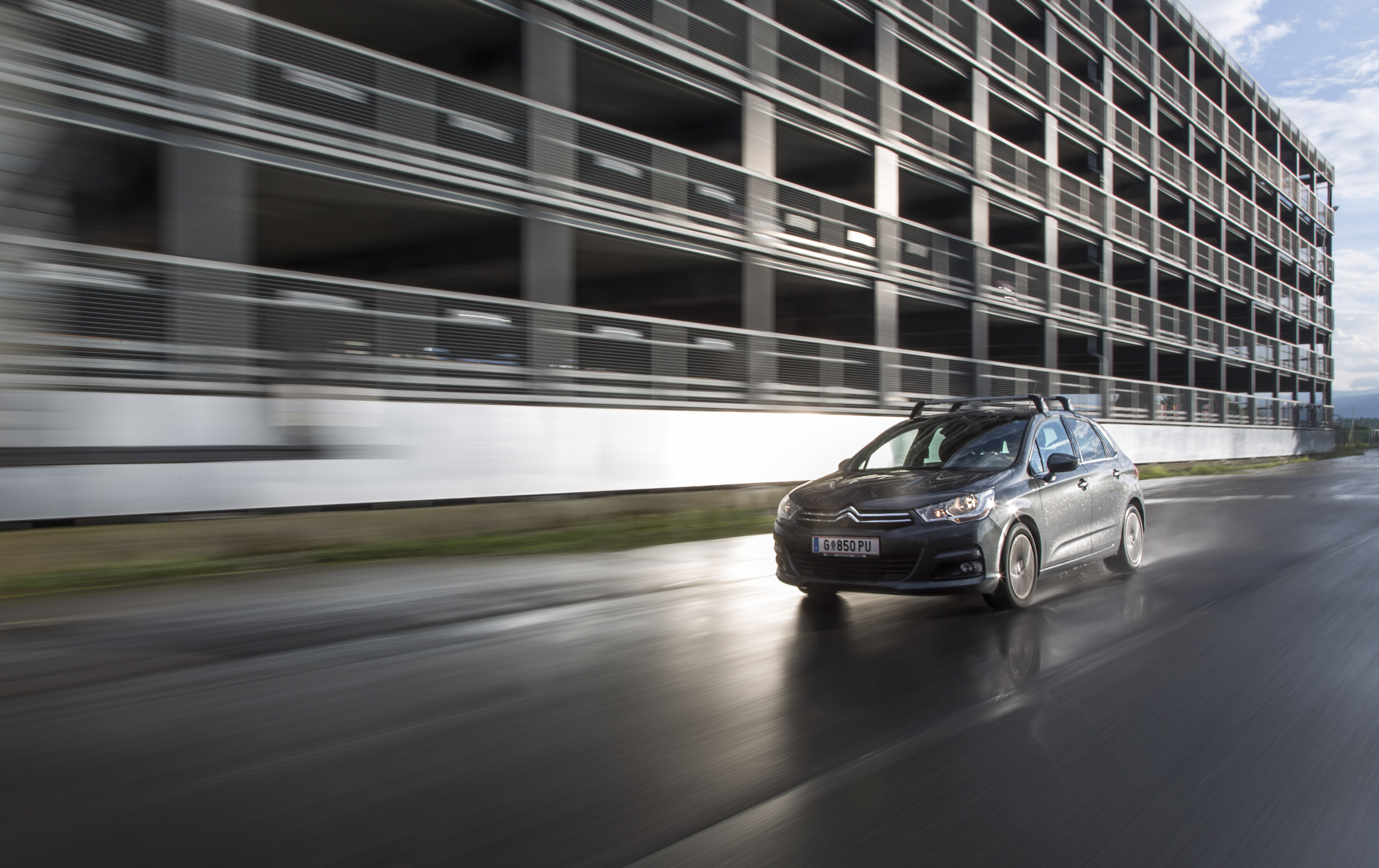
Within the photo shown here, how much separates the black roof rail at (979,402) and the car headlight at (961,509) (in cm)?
160

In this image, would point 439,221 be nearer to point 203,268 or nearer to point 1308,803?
point 203,268

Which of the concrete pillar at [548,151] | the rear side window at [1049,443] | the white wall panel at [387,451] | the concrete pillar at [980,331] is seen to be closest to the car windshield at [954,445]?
the rear side window at [1049,443]

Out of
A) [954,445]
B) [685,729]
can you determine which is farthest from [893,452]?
[685,729]

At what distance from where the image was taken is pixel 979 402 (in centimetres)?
853

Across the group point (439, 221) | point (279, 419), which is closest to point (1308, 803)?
point (279, 419)

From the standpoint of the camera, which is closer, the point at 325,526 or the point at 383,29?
the point at 325,526

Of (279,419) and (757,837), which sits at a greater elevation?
(279,419)

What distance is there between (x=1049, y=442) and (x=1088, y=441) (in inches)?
36.9

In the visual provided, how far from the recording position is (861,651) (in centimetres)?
571

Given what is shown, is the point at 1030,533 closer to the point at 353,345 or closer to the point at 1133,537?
the point at 1133,537

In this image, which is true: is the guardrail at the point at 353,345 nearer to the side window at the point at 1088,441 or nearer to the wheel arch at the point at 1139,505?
the side window at the point at 1088,441

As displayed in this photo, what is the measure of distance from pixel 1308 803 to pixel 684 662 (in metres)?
3.06

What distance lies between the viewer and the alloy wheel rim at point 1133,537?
8.90 metres

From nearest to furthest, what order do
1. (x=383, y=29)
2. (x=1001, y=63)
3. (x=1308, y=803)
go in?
1. (x=1308, y=803)
2. (x=383, y=29)
3. (x=1001, y=63)
